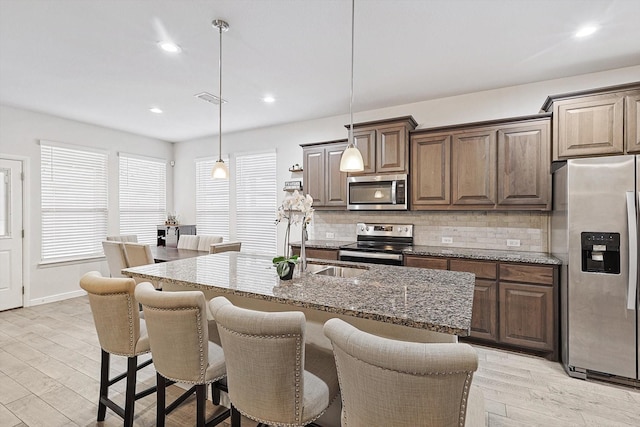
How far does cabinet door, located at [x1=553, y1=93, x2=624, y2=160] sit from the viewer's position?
283 centimetres

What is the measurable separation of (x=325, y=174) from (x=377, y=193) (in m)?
0.84

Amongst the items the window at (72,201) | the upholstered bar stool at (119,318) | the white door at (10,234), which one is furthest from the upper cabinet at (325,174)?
the white door at (10,234)

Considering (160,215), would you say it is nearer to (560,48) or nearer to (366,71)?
(366,71)

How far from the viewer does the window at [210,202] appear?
237 inches

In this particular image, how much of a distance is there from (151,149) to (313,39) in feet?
15.8

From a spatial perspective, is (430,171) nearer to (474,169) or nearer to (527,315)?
(474,169)

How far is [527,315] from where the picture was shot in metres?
3.06

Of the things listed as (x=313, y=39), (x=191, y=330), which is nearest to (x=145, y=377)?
(x=191, y=330)

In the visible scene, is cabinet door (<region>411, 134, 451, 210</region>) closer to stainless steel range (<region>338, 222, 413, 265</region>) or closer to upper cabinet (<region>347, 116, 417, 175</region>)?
upper cabinet (<region>347, 116, 417, 175</region>)

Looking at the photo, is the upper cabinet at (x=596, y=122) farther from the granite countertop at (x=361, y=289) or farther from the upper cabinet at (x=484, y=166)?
the granite countertop at (x=361, y=289)

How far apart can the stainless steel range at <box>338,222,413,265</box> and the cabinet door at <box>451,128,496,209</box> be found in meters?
0.81

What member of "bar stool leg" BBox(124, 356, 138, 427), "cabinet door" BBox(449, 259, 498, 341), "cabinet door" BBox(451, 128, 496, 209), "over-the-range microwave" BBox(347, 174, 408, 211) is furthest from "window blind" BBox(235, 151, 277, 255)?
"bar stool leg" BBox(124, 356, 138, 427)

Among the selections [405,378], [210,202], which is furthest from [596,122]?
[210,202]

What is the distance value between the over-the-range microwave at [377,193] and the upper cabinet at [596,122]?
1556mm
